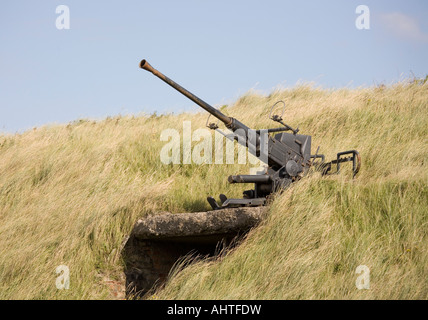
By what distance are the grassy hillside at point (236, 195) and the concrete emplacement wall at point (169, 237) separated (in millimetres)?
205

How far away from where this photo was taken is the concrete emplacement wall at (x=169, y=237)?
6062mm

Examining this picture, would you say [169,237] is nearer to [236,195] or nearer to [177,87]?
[236,195]

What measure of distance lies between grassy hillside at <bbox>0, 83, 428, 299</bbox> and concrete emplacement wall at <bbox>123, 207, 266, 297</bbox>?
21 cm

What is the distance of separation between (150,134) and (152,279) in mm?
3531

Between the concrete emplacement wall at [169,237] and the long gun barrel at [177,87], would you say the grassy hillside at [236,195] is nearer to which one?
the concrete emplacement wall at [169,237]

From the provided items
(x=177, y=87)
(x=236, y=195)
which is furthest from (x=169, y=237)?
(x=177, y=87)

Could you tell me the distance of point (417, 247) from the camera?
5426mm

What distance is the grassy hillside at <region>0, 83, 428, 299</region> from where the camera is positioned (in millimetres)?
5258

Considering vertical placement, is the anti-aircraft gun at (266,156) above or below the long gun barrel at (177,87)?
below

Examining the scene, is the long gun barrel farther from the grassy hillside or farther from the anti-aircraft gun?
the grassy hillside

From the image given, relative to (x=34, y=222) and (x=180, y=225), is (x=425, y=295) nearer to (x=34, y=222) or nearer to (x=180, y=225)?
(x=180, y=225)

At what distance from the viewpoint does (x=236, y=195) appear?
7.57 metres

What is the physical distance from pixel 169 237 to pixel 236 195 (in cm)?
149

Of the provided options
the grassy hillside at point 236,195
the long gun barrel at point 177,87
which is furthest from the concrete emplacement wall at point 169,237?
the long gun barrel at point 177,87
